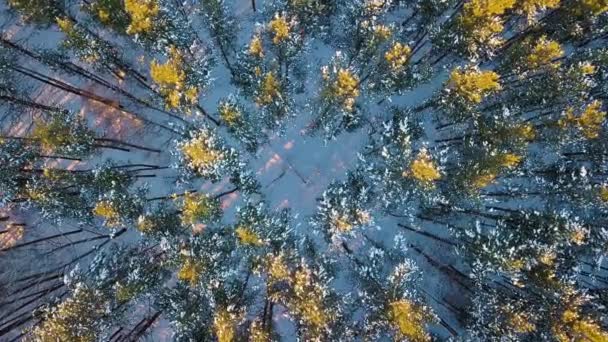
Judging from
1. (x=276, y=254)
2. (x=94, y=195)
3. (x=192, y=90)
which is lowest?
(x=276, y=254)

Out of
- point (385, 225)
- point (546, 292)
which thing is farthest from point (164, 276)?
point (546, 292)

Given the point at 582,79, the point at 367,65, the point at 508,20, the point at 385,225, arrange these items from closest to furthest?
the point at 582,79
the point at 367,65
the point at 508,20
the point at 385,225

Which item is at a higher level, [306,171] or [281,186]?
[306,171]

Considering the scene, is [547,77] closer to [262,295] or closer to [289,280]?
[289,280]

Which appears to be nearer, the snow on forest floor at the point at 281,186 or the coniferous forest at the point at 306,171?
the coniferous forest at the point at 306,171
